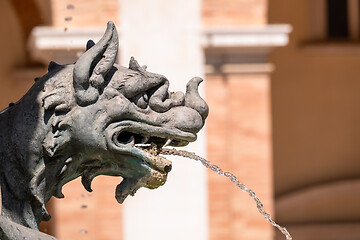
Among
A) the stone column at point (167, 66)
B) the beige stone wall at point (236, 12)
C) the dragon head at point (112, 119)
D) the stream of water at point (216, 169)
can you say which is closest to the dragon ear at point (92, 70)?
the dragon head at point (112, 119)

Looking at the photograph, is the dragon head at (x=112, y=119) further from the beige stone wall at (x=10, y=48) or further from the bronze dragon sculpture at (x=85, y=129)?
the beige stone wall at (x=10, y=48)

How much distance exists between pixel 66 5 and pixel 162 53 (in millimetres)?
722

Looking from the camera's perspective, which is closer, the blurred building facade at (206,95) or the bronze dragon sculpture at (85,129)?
the bronze dragon sculpture at (85,129)

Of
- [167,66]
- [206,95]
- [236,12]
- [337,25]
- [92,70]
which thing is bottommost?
[92,70]

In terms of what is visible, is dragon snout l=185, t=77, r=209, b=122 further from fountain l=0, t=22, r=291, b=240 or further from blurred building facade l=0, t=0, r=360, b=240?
blurred building facade l=0, t=0, r=360, b=240

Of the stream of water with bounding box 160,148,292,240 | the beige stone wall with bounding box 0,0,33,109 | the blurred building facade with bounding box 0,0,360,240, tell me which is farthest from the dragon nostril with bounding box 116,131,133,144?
the beige stone wall with bounding box 0,0,33,109

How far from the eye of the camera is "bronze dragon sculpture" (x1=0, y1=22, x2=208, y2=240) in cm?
235

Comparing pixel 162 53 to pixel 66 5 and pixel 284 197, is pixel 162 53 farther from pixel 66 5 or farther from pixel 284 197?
pixel 284 197

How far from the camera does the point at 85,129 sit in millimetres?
2346

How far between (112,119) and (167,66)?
225 inches

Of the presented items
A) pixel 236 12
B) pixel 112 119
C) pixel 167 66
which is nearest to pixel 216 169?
pixel 112 119

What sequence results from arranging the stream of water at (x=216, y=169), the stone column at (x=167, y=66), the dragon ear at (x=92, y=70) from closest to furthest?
the dragon ear at (x=92, y=70)
the stream of water at (x=216, y=169)
the stone column at (x=167, y=66)

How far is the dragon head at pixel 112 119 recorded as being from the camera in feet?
7.71

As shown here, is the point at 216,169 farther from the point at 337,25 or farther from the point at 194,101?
the point at 337,25
